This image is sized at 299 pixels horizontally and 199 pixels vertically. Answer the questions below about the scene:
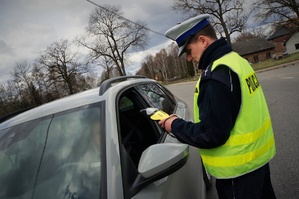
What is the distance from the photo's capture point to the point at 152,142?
2451mm

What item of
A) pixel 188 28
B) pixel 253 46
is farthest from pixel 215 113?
pixel 253 46

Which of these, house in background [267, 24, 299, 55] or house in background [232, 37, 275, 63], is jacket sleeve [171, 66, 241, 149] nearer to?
house in background [267, 24, 299, 55]

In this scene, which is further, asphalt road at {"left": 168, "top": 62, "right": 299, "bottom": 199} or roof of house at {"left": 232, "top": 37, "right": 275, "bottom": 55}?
roof of house at {"left": 232, "top": 37, "right": 275, "bottom": 55}

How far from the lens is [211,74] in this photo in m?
1.65

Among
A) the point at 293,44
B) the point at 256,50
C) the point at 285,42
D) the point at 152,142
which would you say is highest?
the point at 285,42

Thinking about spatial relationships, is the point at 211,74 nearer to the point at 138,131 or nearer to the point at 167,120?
the point at 167,120

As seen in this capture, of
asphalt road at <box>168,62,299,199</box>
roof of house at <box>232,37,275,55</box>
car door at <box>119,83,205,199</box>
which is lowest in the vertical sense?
asphalt road at <box>168,62,299,199</box>

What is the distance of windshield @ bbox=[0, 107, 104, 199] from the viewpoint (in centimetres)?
151

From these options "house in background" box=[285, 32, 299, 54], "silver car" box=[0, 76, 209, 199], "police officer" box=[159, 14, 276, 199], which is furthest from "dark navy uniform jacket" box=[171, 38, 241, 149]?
"house in background" box=[285, 32, 299, 54]

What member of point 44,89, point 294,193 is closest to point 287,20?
point 294,193

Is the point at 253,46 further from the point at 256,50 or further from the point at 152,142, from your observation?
the point at 152,142

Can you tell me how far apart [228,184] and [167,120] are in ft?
2.00

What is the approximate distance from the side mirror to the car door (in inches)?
3.7

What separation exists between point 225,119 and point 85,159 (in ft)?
2.92
